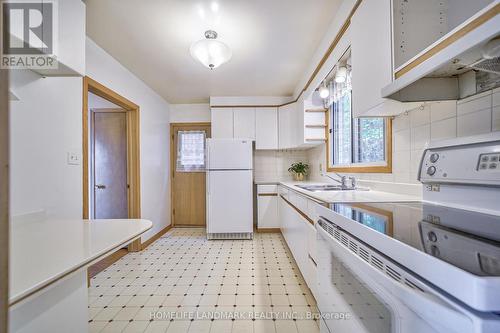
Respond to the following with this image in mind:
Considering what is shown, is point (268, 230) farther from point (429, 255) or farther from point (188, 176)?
point (429, 255)

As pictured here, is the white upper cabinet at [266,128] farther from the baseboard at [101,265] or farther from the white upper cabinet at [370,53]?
the baseboard at [101,265]

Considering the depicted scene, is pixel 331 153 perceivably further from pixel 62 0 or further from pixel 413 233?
pixel 62 0

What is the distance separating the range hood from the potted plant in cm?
265

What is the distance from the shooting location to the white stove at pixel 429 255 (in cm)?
39

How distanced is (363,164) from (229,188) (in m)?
1.97

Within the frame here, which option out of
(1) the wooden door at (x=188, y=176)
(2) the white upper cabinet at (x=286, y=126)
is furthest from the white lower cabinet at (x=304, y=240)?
(1) the wooden door at (x=188, y=176)

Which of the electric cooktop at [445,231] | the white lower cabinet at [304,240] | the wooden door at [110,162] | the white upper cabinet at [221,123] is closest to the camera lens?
the electric cooktop at [445,231]

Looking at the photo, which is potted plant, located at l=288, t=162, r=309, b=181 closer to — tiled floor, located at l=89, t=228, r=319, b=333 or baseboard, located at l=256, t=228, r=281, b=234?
baseboard, located at l=256, t=228, r=281, b=234

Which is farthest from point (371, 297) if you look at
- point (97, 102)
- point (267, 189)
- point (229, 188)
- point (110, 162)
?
point (97, 102)

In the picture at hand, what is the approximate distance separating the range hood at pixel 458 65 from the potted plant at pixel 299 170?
2653 millimetres

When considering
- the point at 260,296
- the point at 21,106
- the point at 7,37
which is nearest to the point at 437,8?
the point at 7,37

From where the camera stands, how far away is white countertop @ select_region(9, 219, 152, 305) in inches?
23.3

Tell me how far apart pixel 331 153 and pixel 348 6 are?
1679mm

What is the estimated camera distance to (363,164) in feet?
6.82
